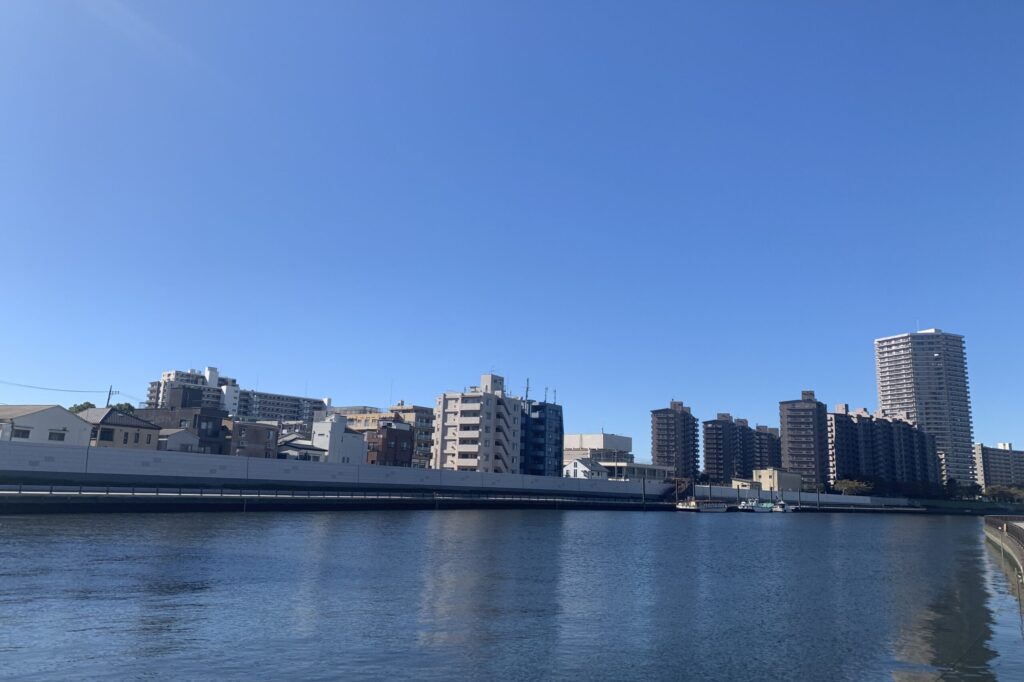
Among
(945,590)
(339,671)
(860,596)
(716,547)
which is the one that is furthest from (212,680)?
(716,547)

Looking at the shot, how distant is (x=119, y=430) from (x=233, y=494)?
76.5ft

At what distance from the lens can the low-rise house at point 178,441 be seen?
10900cm

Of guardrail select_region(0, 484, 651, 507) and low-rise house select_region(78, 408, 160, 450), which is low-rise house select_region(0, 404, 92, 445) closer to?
low-rise house select_region(78, 408, 160, 450)

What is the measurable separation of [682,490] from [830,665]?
157 metres

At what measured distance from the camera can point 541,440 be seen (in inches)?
6757

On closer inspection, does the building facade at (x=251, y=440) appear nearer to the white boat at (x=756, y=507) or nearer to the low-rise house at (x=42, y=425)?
the low-rise house at (x=42, y=425)

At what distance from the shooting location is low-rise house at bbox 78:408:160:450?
326 ft

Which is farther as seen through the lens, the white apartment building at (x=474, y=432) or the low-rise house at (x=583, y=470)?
the low-rise house at (x=583, y=470)

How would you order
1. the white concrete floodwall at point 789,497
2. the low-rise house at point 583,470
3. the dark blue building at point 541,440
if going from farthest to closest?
1. the white concrete floodwall at point 789,497
2. the low-rise house at point 583,470
3. the dark blue building at point 541,440

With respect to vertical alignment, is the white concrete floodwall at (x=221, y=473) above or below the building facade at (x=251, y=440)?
below

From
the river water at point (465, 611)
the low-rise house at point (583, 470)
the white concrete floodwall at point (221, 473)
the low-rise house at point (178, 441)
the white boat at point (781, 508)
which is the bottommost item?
the white boat at point (781, 508)

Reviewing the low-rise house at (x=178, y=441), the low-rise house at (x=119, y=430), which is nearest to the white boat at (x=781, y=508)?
the low-rise house at (x=178, y=441)

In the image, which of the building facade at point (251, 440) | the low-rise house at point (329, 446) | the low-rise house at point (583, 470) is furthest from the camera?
the low-rise house at point (583, 470)

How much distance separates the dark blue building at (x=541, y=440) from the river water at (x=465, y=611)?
11027cm
